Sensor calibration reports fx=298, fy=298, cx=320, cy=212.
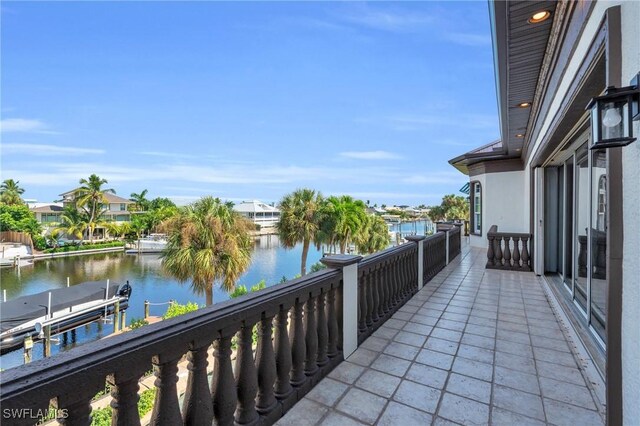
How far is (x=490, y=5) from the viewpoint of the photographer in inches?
95.7

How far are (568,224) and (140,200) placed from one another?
2128 inches

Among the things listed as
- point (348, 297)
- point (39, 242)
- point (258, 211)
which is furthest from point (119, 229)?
point (348, 297)

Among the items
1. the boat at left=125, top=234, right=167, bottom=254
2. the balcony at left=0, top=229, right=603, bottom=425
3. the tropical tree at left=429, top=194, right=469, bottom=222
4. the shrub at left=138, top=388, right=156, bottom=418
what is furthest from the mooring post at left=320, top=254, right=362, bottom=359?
the boat at left=125, top=234, right=167, bottom=254

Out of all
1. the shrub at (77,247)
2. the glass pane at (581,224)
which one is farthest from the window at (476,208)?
the shrub at (77,247)

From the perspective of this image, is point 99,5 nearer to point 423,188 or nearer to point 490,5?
point 490,5

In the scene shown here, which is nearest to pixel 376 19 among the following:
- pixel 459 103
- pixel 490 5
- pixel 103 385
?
pixel 490 5

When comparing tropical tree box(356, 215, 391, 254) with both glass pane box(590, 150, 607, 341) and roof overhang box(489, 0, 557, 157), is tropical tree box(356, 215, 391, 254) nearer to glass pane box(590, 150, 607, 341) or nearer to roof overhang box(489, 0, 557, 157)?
roof overhang box(489, 0, 557, 157)

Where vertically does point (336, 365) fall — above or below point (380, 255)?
below

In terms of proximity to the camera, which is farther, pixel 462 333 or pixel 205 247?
pixel 205 247

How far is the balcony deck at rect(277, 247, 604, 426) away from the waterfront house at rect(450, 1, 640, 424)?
0.36 m

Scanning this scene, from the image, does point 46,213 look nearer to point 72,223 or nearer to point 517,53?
point 72,223

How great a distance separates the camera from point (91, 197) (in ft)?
111

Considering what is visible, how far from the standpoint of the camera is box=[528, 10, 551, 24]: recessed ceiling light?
2479 millimetres

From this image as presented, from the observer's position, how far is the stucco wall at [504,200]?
8.51 metres
